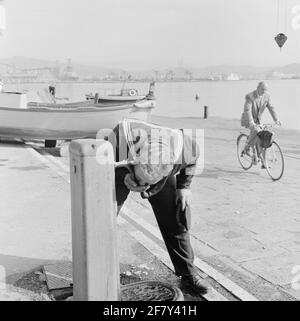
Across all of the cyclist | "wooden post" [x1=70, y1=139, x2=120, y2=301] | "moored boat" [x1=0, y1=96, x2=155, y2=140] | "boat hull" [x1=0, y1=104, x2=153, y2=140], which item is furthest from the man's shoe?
"boat hull" [x1=0, y1=104, x2=153, y2=140]

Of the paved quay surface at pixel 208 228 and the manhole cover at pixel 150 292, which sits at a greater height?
the paved quay surface at pixel 208 228

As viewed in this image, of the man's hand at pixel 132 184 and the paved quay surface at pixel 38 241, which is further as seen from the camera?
the paved quay surface at pixel 38 241

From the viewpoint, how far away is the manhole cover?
3.57m

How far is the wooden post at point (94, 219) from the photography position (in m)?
2.99

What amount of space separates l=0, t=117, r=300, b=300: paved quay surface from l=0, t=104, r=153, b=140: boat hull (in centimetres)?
532

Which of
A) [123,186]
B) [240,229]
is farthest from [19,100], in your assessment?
[123,186]

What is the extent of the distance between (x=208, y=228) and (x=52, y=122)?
9552 millimetres

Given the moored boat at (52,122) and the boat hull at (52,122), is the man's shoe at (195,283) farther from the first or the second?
the boat hull at (52,122)

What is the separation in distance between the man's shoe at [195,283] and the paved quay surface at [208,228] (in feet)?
0.57

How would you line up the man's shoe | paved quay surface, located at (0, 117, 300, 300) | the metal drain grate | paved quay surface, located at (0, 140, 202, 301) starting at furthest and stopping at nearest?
paved quay surface, located at (0, 117, 300, 300) < paved quay surface, located at (0, 140, 202, 301) < the metal drain grate < the man's shoe

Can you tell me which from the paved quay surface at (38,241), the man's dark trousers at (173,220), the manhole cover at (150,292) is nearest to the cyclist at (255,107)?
the paved quay surface at (38,241)

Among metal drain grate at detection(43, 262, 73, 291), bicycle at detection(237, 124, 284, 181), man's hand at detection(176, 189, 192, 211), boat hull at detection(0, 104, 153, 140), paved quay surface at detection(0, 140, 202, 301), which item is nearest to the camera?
man's hand at detection(176, 189, 192, 211)

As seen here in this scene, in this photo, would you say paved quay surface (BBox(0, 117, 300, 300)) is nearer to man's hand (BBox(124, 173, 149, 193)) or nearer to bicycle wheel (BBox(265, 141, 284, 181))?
bicycle wheel (BBox(265, 141, 284, 181))
